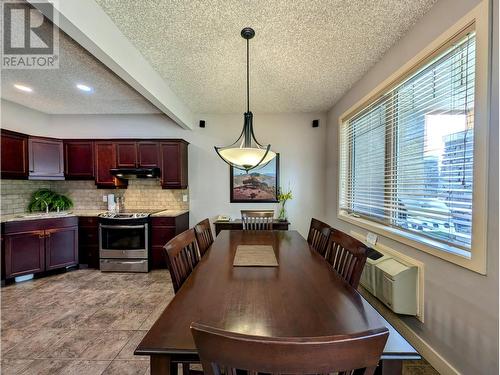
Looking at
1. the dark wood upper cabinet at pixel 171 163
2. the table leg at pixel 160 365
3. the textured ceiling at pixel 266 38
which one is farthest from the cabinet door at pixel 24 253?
the table leg at pixel 160 365

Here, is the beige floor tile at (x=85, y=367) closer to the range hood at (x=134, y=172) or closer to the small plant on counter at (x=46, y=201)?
the range hood at (x=134, y=172)

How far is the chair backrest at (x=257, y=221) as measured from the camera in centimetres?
327

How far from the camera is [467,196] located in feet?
4.79

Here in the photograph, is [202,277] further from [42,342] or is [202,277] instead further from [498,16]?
[498,16]

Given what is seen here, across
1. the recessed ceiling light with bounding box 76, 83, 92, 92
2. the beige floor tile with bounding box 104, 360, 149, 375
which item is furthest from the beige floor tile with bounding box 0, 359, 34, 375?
the recessed ceiling light with bounding box 76, 83, 92, 92

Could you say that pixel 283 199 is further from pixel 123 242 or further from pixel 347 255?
pixel 123 242

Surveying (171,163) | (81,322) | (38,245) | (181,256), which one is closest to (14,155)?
(38,245)

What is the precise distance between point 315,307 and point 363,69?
2716 mm

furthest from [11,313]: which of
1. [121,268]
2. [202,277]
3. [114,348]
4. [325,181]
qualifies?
[325,181]

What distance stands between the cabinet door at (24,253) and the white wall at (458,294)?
464 cm

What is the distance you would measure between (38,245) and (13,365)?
81.7 inches

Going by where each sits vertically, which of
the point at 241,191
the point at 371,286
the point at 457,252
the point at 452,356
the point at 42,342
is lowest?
the point at 42,342

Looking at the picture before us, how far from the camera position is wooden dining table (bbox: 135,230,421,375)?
81 cm

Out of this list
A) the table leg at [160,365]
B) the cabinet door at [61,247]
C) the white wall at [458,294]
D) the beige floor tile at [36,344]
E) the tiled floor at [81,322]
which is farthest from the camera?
the cabinet door at [61,247]
